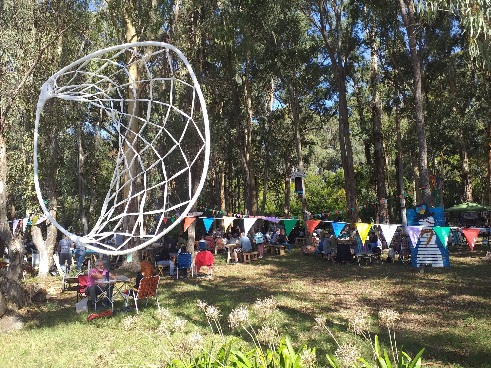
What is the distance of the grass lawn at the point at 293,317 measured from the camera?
688cm

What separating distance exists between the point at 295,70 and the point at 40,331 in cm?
1681

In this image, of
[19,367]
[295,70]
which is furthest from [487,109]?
[19,367]

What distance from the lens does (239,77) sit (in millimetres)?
24844

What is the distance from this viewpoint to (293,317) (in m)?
9.02

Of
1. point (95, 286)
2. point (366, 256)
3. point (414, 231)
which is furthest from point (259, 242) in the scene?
A: point (95, 286)

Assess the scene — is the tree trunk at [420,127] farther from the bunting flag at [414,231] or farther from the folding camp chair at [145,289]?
the folding camp chair at [145,289]

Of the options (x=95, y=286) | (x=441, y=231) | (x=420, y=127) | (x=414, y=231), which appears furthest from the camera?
(x=420, y=127)

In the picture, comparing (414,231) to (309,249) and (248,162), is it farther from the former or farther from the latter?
(248,162)

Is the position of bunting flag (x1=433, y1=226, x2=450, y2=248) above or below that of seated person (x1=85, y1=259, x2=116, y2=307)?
above

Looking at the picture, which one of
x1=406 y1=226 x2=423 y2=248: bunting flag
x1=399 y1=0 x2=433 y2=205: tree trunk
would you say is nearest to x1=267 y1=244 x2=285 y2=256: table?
x1=399 y1=0 x2=433 y2=205: tree trunk

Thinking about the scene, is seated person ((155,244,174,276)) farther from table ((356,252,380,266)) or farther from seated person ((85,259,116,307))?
table ((356,252,380,266))

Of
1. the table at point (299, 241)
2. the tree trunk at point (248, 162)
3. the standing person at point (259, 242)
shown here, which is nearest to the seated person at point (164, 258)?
the standing person at point (259, 242)

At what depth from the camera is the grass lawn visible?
6883 millimetres

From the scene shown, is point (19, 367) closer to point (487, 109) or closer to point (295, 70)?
point (295, 70)
